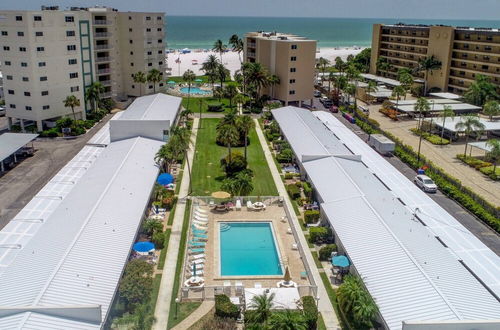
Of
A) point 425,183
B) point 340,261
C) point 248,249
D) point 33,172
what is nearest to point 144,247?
point 248,249

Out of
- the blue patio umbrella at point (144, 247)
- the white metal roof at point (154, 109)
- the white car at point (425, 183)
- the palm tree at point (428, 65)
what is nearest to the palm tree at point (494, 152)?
the white car at point (425, 183)

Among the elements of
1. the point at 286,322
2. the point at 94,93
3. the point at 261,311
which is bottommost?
the point at 261,311

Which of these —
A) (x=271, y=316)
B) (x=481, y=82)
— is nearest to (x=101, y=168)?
(x=271, y=316)

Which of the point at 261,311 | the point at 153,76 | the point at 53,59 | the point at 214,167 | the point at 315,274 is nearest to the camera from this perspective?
the point at 261,311

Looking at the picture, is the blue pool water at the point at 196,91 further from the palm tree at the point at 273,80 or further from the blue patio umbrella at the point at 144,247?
the blue patio umbrella at the point at 144,247

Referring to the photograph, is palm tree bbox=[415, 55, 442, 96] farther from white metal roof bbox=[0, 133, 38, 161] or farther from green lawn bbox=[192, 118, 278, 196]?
white metal roof bbox=[0, 133, 38, 161]

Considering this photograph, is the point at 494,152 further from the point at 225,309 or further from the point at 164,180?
the point at 225,309
